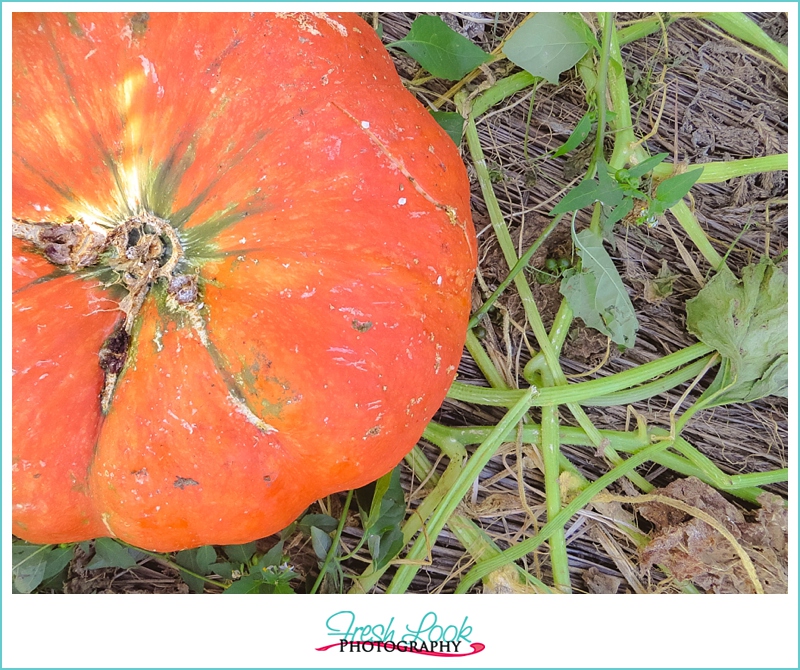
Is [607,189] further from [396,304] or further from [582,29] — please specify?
[396,304]

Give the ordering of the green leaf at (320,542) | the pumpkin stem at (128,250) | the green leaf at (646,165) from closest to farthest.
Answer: the pumpkin stem at (128,250)
the green leaf at (646,165)
the green leaf at (320,542)

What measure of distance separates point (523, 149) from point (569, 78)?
19 centimetres

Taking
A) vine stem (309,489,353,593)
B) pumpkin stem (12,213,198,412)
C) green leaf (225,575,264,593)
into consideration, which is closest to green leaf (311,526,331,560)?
vine stem (309,489,353,593)

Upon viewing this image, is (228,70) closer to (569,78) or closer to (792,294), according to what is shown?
(569,78)

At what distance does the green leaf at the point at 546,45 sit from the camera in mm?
1237

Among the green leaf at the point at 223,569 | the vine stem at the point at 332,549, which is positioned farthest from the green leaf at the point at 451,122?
the green leaf at the point at 223,569

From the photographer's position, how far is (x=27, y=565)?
3.94ft

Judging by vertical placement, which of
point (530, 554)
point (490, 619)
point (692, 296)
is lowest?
point (530, 554)

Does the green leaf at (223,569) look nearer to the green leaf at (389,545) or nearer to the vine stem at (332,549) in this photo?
the vine stem at (332,549)

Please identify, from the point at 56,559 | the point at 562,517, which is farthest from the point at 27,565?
the point at 562,517

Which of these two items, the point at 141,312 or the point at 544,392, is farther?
the point at 544,392

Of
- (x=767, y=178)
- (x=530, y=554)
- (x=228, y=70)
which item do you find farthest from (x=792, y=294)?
(x=228, y=70)

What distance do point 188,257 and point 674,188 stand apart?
92 cm

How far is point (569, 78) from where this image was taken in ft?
4.74
